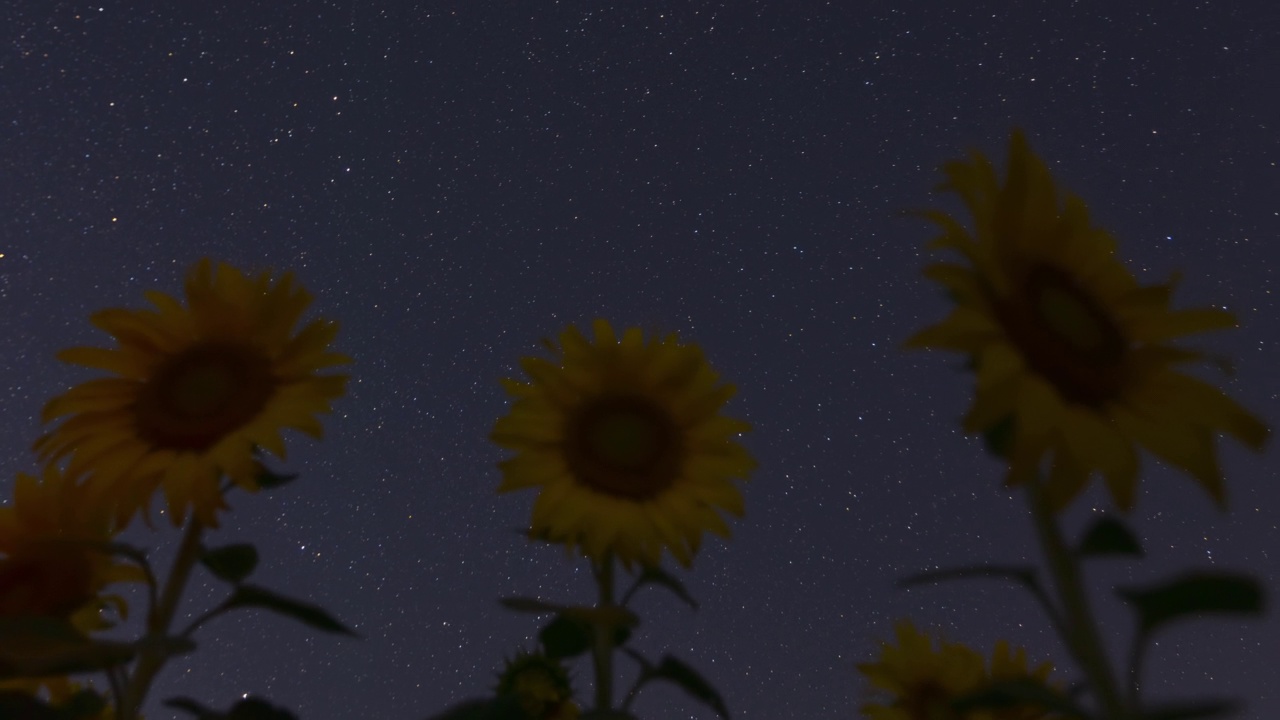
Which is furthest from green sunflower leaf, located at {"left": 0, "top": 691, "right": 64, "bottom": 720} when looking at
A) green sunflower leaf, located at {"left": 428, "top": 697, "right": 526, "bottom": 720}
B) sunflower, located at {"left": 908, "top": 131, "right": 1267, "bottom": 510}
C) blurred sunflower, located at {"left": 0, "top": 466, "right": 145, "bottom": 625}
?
sunflower, located at {"left": 908, "top": 131, "right": 1267, "bottom": 510}

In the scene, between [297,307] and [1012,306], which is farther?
[297,307]

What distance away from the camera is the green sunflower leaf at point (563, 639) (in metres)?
2.41

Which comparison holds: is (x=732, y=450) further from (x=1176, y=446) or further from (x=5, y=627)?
(x=5, y=627)

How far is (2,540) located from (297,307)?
96cm

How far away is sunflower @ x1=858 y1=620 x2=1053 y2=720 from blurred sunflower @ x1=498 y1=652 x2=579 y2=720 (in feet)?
3.55

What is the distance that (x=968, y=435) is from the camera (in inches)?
57.6

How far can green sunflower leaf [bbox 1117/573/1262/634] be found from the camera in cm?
141

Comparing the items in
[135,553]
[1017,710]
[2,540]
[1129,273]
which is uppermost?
[1129,273]

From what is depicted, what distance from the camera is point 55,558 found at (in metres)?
2.36

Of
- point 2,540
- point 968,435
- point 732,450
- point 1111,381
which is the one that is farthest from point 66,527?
point 1111,381

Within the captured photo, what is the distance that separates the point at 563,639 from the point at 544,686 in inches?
32.2

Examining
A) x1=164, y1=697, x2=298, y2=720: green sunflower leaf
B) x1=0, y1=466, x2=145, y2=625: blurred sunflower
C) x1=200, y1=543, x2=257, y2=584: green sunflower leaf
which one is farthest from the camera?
x1=0, y1=466, x2=145, y2=625: blurred sunflower

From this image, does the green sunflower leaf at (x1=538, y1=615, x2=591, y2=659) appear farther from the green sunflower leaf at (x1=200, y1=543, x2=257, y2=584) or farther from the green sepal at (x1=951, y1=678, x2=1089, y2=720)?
the green sepal at (x1=951, y1=678, x2=1089, y2=720)

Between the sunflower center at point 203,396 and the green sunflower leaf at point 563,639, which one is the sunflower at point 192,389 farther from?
the green sunflower leaf at point 563,639
